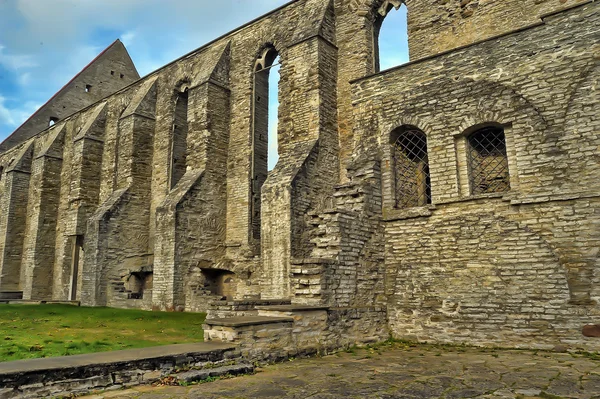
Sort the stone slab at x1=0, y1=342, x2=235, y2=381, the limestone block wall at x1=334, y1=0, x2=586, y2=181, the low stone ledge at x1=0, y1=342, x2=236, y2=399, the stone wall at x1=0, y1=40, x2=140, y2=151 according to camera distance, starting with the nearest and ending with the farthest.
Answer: the low stone ledge at x1=0, y1=342, x2=236, y2=399 < the stone slab at x1=0, y1=342, x2=235, y2=381 < the limestone block wall at x1=334, y1=0, x2=586, y2=181 < the stone wall at x1=0, y1=40, x2=140, y2=151

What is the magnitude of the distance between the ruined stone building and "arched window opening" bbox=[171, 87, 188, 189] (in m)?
0.09

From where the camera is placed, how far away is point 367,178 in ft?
33.0

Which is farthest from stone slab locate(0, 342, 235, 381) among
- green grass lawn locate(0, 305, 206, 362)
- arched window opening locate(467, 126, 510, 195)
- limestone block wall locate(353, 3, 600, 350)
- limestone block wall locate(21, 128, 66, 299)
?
limestone block wall locate(21, 128, 66, 299)

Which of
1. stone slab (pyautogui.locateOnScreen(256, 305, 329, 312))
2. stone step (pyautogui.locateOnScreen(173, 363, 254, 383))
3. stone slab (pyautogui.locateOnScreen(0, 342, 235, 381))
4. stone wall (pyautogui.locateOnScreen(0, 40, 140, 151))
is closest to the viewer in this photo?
stone slab (pyautogui.locateOnScreen(0, 342, 235, 381))

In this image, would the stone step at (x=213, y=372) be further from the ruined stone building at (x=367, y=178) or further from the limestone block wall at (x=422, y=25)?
the limestone block wall at (x=422, y=25)

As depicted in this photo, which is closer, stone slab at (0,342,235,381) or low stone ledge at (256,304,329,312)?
stone slab at (0,342,235,381)

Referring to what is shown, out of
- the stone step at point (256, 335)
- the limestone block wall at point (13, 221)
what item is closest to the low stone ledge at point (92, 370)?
the stone step at point (256, 335)

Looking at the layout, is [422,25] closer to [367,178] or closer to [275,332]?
[367,178]

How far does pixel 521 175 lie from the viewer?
832cm

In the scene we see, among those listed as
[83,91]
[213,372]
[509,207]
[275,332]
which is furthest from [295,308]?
[83,91]

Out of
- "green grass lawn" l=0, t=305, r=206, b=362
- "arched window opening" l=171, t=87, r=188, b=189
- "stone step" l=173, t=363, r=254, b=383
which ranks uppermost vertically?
"arched window opening" l=171, t=87, r=188, b=189

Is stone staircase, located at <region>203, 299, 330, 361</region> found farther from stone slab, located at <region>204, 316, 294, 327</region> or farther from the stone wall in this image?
the stone wall

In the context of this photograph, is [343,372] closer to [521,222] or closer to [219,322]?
[219,322]

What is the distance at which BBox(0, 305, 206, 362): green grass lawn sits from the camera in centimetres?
752
